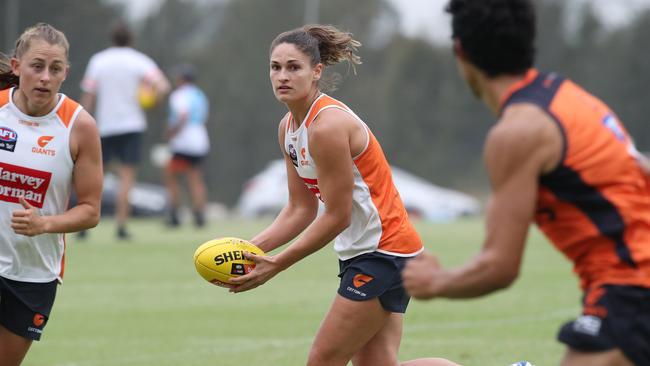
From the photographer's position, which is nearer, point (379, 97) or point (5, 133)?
point (5, 133)

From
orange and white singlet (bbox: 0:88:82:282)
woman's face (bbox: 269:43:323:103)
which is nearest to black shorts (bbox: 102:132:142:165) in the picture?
orange and white singlet (bbox: 0:88:82:282)

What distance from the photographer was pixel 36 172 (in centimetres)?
535

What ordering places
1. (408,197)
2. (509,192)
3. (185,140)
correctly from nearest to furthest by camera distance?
(509,192) → (185,140) → (408,197)

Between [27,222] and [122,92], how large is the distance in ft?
27.5

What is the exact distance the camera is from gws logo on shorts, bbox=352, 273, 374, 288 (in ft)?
16.9

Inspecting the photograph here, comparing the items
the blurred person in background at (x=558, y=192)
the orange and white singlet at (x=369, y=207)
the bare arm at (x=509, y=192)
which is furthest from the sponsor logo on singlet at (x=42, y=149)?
the bare arm at (x=509, y=192)

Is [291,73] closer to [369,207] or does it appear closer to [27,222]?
[369,207]

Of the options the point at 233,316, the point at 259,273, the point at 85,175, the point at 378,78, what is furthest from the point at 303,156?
the point at 378,78

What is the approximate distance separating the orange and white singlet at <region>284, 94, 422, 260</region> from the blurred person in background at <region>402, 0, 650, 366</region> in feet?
4.58

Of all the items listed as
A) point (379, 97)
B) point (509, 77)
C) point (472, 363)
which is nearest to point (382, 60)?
point (379, 97)

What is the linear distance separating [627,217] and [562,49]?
30084 mm

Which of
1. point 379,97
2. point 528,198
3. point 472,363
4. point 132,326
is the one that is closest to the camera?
point 528,198

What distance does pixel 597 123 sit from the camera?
377 cm

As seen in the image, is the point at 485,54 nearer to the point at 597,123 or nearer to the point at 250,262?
the point at 597,123
